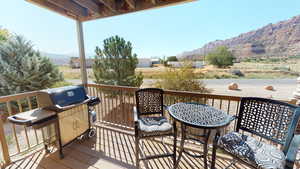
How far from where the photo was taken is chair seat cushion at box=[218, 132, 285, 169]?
42.4 inches

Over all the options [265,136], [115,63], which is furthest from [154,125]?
[115,63]

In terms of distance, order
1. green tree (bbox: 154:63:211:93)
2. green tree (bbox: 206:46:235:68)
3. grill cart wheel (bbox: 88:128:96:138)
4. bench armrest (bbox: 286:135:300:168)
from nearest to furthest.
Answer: bench armrest (bbox: 286:135:300:168)
grill cart wheel (bbox: 88:128:96:138)
green tree (bbox: 154:63:211:93)
green tree (bbox: 206:46:235:68)

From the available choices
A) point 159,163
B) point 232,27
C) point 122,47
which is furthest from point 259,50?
point 159,163

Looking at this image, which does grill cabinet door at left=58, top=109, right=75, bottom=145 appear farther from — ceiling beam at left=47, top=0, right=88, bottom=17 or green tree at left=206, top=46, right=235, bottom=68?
green tree at left=206, top=46, right=235, bottom=68

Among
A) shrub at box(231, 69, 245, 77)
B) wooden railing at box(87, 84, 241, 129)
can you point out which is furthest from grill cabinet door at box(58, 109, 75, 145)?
shrub at box(231, 69, 245, 77)

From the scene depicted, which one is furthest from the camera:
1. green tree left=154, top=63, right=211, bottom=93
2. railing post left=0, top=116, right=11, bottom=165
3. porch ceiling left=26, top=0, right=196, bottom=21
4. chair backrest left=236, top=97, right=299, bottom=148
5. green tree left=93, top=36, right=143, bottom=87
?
green tree left=93, top=36, right=143, bottom=87

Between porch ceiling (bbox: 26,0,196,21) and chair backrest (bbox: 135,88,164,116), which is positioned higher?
porch ceiling (bbox: 26,0,196,21)

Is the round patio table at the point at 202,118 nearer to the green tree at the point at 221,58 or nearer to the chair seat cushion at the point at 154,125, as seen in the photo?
the chair seat cushion at the point at 154,125

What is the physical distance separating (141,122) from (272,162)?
1427 millimetres

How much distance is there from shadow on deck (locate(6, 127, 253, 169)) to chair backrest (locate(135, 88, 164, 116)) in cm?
66

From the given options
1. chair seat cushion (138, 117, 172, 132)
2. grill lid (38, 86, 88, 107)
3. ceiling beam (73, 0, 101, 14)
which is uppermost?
ceiling beam (73, 0, 101, 14)

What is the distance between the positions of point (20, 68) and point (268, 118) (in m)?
8.52

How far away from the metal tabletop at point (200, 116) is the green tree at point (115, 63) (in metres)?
3.99

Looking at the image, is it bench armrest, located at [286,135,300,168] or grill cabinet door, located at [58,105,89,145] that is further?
grill cabinet door, located at [58,105,89,145]
